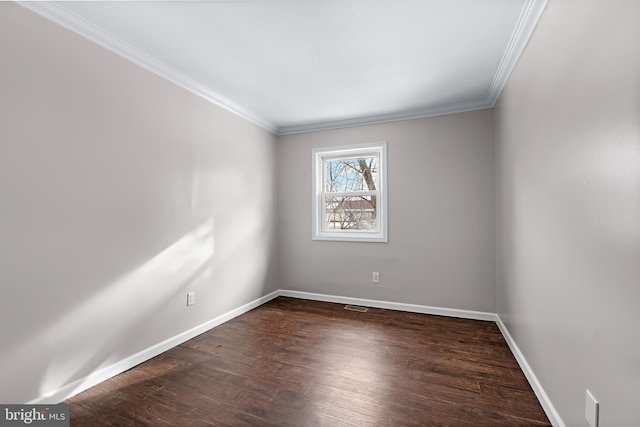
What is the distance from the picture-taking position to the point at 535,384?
5.95ft

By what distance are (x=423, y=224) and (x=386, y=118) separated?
1381mm

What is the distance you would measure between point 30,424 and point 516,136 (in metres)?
3.60

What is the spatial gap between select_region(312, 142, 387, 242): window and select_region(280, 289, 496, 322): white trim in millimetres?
784

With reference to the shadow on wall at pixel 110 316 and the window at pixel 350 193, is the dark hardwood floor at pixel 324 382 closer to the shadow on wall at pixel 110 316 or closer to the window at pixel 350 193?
the shadow on wall at pixel 110 316

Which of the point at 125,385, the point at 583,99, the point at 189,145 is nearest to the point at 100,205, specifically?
the point at 189,145

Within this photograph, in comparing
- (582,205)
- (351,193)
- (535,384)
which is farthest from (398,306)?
(582,205)

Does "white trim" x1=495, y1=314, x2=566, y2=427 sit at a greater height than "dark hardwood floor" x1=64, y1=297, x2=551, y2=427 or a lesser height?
greater

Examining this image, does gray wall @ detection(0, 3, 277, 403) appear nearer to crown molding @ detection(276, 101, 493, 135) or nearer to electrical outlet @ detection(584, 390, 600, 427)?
crown molding @ detection(276, 101, 493, 135)

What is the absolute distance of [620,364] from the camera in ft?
3.24

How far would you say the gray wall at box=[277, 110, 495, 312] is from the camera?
3.15 metres

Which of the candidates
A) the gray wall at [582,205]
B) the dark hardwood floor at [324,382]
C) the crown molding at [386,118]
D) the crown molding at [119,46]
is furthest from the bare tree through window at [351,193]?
the gray wall at [582,205]

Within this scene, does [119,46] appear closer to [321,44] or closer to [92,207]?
[92,207]

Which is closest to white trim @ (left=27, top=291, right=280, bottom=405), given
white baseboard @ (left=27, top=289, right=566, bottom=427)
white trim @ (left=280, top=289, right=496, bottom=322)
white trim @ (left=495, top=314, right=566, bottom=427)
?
white baseboard @ (left=27, top=289, right=566, bottom=427)

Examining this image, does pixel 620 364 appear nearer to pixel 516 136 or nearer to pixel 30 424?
pixel 516 136
